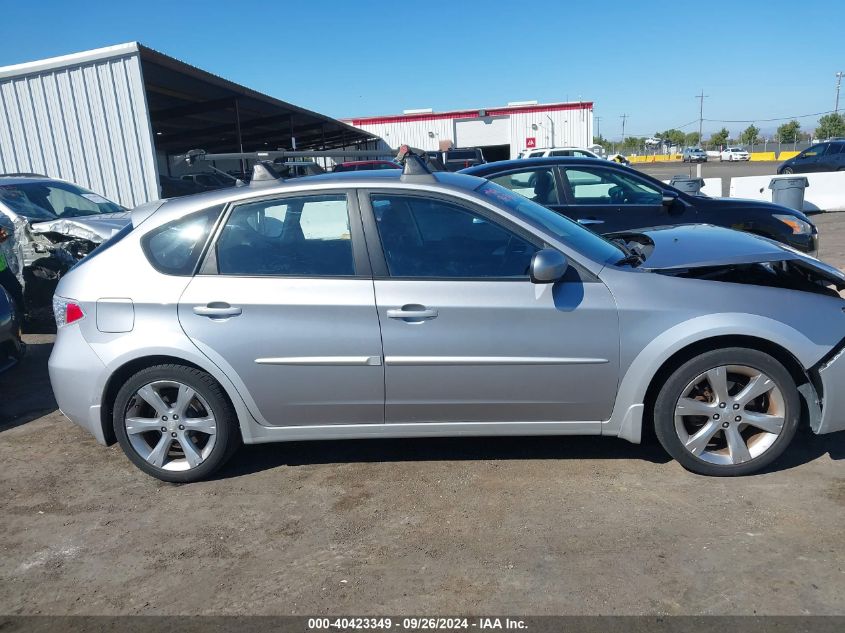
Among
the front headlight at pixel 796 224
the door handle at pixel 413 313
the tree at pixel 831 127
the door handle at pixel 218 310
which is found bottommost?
the front headlight at pixel 796 224

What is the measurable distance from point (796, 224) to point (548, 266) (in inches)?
208

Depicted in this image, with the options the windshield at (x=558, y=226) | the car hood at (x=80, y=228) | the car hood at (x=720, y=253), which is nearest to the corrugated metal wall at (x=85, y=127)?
the car hood at (x=80, y=228)

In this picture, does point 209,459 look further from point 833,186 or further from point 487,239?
point 833,186

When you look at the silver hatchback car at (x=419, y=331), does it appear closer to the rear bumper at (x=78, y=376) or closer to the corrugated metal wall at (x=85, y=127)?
the rear bumper at (x=78, y=376)

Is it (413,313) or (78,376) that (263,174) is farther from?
(78,376)

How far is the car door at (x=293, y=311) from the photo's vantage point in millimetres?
3568

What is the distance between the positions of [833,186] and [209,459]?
669 inches

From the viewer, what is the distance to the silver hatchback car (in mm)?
3473

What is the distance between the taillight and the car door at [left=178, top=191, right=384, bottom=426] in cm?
65

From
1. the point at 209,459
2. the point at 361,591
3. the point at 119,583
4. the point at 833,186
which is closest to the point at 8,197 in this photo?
the point at 209,459

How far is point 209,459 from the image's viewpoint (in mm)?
3834

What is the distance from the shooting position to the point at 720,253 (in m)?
3.78

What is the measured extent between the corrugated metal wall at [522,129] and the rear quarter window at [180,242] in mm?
38199

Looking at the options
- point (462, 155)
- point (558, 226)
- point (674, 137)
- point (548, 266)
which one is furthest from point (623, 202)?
point (674, 137)
